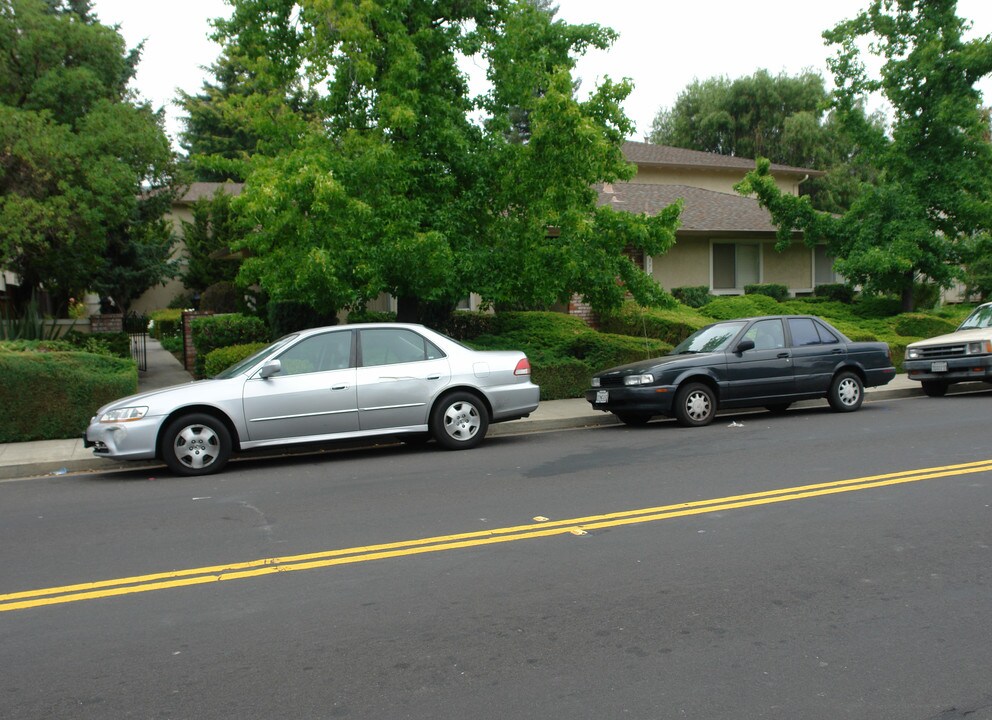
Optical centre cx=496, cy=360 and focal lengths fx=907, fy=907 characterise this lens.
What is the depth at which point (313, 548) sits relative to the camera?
6.50 m

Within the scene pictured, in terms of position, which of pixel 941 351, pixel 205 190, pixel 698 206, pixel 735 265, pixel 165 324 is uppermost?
pixel 205 190

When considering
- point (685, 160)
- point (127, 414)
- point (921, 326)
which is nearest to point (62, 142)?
point (127, 414)

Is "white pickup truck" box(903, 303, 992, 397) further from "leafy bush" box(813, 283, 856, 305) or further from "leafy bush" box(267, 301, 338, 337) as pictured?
"leafy bush" box(267, 301, 338, 337)

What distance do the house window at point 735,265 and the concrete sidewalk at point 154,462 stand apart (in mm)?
8319

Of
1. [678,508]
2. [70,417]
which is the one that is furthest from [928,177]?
[70,417]

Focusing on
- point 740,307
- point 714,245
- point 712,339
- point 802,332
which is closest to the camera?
point 712,339

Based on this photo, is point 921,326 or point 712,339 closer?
point 712,339

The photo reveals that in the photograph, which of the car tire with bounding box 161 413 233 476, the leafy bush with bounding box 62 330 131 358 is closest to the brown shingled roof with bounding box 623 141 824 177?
the leafy bush with bounding box 62 330 131 358

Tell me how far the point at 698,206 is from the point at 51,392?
2027 cm

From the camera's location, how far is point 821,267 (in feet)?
92.2

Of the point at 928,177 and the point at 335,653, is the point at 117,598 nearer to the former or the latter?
the point at 335,653

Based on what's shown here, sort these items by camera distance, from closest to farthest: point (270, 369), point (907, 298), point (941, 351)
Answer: point (270, 369) < point (941, 351) < point (907, 298)

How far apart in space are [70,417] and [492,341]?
24.0 feet

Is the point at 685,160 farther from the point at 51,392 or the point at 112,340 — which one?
the point at 51,392
